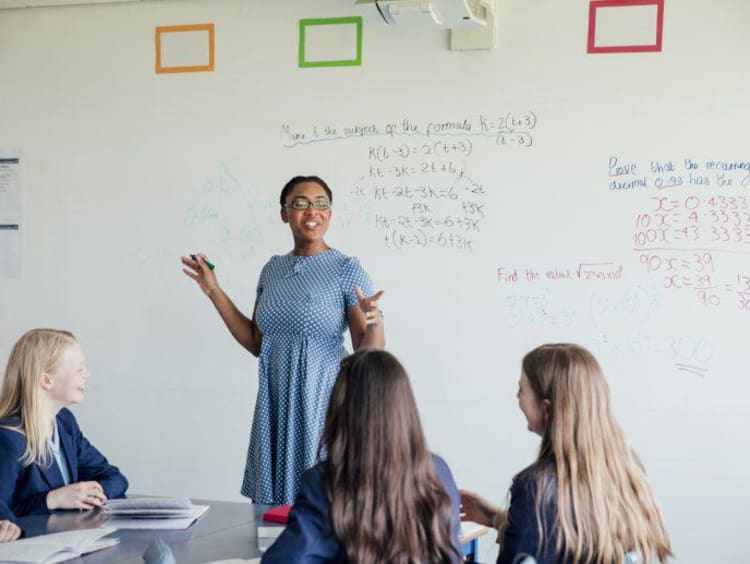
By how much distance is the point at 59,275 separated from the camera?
5.09 meters

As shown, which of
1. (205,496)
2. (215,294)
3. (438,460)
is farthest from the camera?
(205,496)

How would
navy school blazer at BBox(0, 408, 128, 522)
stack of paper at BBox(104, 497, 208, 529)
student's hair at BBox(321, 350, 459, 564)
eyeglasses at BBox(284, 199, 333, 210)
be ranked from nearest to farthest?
student's hair at BBox(321, 350, 459, 564) < stack of paper at BBox(104, 497, 208, 529) < navy school blazer at BBox(0, 408, 128, 522) < eyeglasses at BBox(284, 199, 333, 210)

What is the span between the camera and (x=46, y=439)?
2.93 meters

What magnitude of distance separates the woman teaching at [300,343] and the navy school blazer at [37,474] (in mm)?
602

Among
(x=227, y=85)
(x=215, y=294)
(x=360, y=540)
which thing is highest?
(x=227, y=85)

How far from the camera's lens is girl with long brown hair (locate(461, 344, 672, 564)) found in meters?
2.16

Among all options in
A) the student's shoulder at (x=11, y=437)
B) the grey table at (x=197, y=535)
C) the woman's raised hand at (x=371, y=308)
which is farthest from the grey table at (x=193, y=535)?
the woman's raised hand at (x=371, y=308)

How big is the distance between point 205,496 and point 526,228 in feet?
6.29

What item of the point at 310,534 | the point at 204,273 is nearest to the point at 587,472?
the point at 310,534

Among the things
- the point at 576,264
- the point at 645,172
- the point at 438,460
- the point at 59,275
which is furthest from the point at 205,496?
the point at 438,460

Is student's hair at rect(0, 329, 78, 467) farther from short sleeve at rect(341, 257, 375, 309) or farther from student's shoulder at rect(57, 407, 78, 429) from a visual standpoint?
short sleeve at rect(341, 257, 375, 309)

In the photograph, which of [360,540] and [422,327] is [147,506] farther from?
[422,327]

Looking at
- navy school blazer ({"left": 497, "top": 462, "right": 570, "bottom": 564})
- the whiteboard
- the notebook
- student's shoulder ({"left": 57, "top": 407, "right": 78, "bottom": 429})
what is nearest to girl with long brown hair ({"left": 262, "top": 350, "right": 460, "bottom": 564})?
navy school blazer ({"left": 497, "top": 462, "right": 570, "bottom": 564})

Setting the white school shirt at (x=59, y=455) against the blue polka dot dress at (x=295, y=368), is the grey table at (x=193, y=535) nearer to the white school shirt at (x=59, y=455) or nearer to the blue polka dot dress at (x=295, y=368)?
the white school shirt at (x=59, y=455)
